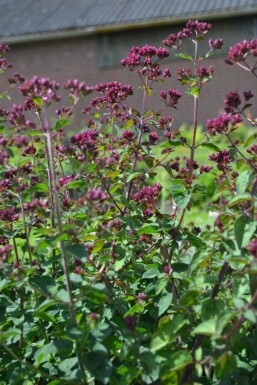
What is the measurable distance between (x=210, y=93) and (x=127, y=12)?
10.5 feet

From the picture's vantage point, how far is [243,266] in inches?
79.7

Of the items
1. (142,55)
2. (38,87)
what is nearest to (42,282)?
(38,87)

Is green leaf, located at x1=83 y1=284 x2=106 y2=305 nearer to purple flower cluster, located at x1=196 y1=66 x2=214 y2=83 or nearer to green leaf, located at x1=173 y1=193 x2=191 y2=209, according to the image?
green leaf, located at x1=173 y1=193 x2=191 y2=209

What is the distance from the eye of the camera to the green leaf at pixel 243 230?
193cm

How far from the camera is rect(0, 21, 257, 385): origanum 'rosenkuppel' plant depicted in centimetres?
196

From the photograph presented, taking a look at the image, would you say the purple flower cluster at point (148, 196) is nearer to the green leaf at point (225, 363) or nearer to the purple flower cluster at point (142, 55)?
the purple flower cluster at point (142, 55)

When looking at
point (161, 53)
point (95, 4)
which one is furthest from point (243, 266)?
point (95, 4)

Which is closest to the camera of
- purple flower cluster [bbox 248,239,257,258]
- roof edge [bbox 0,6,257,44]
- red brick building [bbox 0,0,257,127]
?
purple flower cluster [bbox 248,239,257,258]

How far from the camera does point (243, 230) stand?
6.41ft

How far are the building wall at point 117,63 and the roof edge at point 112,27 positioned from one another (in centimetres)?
26

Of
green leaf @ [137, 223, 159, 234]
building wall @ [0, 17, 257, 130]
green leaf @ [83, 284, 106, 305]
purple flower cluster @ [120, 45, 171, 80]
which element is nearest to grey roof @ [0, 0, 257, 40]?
building wall @ [0, 17, 257, 130]

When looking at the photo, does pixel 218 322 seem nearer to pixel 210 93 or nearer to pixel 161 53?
pixel 161 53

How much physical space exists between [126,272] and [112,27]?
16.2 meters

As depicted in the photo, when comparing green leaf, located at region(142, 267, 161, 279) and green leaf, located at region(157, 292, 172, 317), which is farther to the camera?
green leaf, located at region(142, 267, 161, 279)
